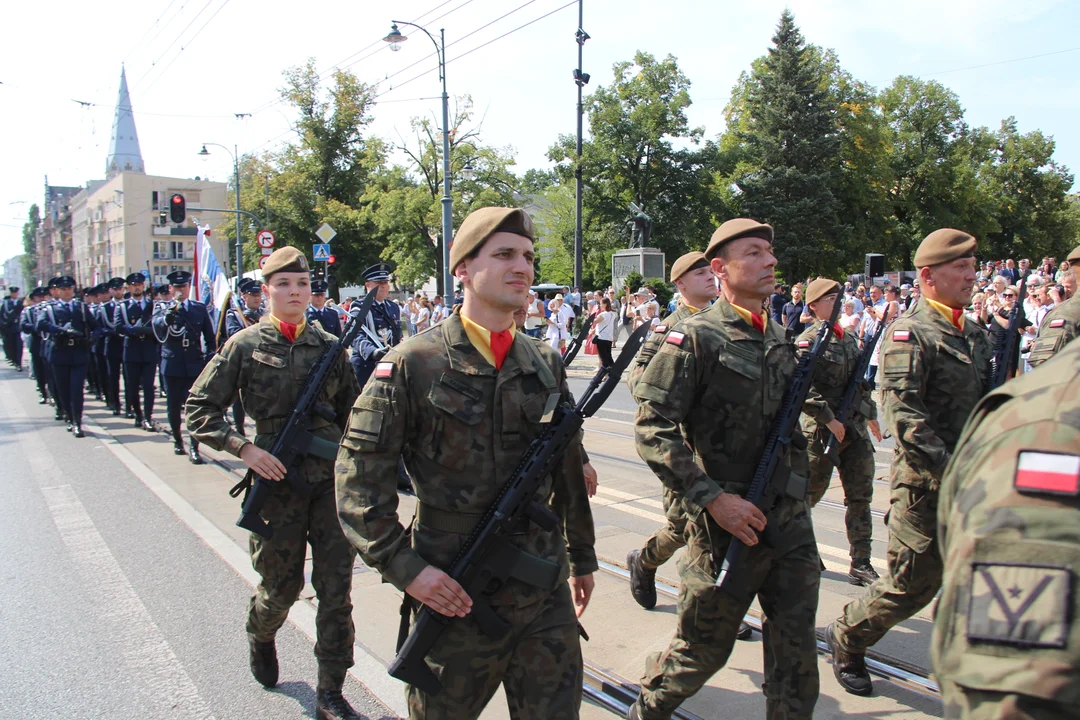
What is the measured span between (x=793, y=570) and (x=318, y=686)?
2.08 meters

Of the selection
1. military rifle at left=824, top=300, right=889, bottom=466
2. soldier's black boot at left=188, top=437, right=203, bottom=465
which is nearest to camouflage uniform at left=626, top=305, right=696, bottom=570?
military rifle at left=824, top=300, right=889, bottom=466

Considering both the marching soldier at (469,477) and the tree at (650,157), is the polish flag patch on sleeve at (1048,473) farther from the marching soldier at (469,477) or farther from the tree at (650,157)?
the tree at (650,157)

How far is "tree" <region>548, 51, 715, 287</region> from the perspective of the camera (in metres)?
42.2

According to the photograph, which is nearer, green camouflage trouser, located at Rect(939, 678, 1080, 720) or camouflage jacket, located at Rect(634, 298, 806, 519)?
green camouflage trouser, located at Rect(939, 678, 1080, 720)

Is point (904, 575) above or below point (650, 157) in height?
below

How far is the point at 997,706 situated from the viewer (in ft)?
3.46

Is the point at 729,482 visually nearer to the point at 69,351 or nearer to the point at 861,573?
the point at 861,573

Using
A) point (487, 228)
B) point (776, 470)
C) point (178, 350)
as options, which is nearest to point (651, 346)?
point (776, 470)

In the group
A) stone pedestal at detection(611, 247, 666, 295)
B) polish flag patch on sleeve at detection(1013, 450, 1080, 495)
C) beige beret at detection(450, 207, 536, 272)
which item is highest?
stone pedestal at detection(611, 247, 666, 295)

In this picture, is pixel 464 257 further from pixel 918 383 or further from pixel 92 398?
pixel 92 398

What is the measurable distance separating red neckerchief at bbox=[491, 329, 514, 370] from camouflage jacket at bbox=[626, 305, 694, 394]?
2.79 feet

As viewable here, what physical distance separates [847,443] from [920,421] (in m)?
1.66

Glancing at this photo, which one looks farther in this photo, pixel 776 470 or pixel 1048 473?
pixel 776 470

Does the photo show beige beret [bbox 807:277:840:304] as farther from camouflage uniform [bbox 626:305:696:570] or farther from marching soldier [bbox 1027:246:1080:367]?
camouflage uniform [bbox 626:305:696:570]
